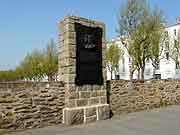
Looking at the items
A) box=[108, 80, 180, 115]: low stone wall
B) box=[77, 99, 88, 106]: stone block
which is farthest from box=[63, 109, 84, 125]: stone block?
box=[108, 80, 180, 115]: low stone wall

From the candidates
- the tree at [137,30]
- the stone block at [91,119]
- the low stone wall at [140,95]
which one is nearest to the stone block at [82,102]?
the stone block at [91,119]

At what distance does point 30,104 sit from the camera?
10047mm

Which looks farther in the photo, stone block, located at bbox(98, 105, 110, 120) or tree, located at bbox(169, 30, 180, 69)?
tree, located at bbox(169, 30, 180, 69)

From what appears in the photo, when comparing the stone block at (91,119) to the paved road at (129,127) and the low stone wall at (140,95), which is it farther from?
the low stone wall at (140,95)

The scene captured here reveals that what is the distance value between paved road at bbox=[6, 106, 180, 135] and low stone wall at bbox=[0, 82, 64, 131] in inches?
13.3

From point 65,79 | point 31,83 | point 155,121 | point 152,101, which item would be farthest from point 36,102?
point 152,101

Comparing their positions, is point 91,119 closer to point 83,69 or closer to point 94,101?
point 94,101

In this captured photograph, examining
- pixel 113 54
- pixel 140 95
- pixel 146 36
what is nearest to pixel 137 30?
pixel 146 36

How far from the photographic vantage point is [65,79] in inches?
433

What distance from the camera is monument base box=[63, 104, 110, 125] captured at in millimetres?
10742

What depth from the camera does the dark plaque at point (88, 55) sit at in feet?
36.8

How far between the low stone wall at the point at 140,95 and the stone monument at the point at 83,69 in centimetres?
108

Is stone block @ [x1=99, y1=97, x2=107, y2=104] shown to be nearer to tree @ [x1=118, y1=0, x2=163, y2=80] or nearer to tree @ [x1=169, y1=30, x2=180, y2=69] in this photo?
tree @ [x1=118, y1=0, x2=163, y2=80]

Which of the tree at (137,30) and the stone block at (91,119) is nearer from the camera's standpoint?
the stone block at (91,119)
